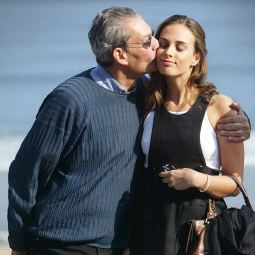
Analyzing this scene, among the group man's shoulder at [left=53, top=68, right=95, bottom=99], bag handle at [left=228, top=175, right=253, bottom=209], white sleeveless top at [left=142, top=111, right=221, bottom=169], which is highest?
man's shoulder at [left=53, top=68, right=95, bottom=99]

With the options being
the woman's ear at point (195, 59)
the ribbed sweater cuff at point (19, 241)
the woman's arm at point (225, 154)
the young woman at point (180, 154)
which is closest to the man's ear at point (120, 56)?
the young woman at point (180, 154)

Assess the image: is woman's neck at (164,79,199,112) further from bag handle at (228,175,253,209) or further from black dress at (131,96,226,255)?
bag handle at (228,175,253,209)

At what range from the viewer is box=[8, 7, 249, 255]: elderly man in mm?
3537

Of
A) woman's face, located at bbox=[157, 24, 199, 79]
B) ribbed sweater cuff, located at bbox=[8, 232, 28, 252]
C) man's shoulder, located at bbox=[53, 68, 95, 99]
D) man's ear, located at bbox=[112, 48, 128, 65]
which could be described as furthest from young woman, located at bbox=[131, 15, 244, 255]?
ribbed sweater cuff, located at bbox=[8, 232, 28, 252]

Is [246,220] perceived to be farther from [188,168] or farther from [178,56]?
[178,56]

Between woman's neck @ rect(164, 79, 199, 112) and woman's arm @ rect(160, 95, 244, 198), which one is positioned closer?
woman's arm @ rect(160, 95, 244, 198)

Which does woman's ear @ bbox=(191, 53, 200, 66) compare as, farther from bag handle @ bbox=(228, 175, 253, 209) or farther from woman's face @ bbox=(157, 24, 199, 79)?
bag handle @ bbox=(228, 175, 253, 209)

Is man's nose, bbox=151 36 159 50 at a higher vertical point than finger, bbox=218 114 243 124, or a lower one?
higher

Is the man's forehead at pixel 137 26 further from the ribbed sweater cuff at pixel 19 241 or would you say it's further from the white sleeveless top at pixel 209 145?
the ribbed sweater cuff at pixel 19 241

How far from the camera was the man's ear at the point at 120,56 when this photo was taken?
366 centimetres

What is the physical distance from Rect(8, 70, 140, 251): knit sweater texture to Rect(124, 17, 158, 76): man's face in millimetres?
152

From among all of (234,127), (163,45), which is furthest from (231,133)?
(163,45)

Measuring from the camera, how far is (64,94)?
354 cm

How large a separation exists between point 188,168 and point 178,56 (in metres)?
0.41
